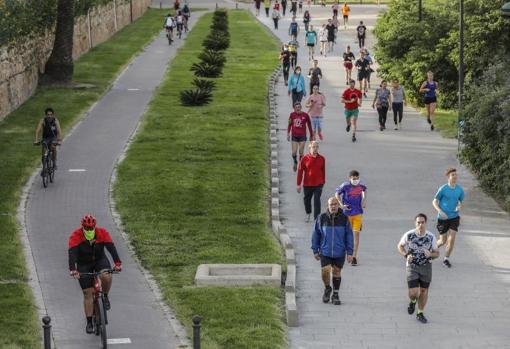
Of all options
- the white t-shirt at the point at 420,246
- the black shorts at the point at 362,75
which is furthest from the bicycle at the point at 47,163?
the black shorts at the point at 362,75

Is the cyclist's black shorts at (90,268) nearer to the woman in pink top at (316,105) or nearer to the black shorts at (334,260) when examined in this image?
the black shorts at (334,260)

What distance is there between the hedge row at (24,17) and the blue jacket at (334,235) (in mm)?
18136

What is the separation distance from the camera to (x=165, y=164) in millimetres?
26953

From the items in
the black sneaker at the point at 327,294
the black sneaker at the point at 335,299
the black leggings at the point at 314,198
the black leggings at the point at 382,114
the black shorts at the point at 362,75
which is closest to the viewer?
the black sneaker at the point at 335,299

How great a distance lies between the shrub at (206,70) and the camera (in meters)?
43.8

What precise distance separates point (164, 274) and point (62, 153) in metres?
10.6

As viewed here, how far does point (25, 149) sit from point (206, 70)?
16.1 m

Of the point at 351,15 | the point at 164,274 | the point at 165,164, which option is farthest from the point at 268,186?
the point at 351,15

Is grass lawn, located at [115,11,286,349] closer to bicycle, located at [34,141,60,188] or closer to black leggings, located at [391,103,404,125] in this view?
bicycle, located at [34,141,60,188]

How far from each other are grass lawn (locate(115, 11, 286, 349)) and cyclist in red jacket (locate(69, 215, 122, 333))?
54.0 inches

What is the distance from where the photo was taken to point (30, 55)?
3828 cm

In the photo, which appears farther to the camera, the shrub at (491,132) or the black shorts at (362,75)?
the black shorts at (362,75)

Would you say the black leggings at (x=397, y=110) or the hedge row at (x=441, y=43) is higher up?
the hedge row at (x=441, y=43)

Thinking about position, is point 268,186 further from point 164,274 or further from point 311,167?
point 164,274
